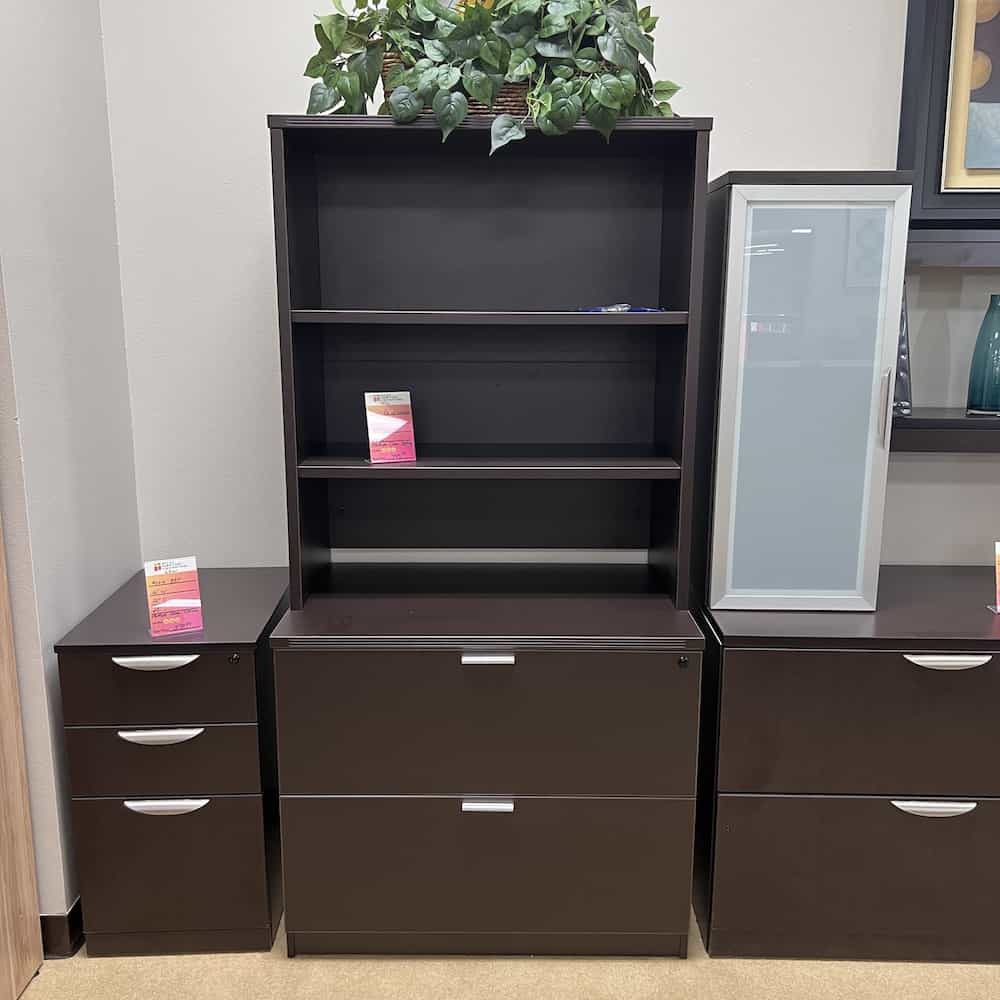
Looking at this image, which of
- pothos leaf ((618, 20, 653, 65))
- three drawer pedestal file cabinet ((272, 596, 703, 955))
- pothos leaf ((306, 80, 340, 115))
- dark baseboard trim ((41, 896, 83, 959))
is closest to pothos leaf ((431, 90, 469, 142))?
pothos leaf ((306, 80, 340, 115))

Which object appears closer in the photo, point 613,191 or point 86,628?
point 86,628

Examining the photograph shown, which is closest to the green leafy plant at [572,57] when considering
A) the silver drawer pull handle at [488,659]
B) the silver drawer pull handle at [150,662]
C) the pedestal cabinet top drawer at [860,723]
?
the silver drawer pull handle at [488,659]

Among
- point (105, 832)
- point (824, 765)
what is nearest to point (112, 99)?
point (105, 832)

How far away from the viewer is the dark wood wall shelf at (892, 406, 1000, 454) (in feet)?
6.86

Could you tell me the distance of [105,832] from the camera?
1.87m

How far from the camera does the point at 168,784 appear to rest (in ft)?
6.14

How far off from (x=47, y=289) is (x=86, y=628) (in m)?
0.75

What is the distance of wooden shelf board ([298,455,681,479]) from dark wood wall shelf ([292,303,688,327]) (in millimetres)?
307

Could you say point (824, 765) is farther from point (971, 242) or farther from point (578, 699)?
point (971, 242)

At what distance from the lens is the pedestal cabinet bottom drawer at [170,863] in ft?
6.14

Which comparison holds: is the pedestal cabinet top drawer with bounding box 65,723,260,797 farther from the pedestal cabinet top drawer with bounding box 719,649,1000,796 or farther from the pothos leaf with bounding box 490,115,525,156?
the pothos leaf with bounding box 490,115,525,156

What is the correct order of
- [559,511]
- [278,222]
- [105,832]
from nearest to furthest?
[278,222] < [105,832] < [559,511]

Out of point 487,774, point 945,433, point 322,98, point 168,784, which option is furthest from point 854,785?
point 322,98

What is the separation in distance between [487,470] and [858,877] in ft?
3.97
